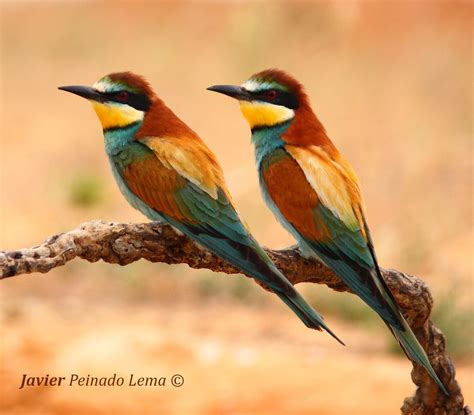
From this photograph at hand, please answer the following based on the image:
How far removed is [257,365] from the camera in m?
5.89

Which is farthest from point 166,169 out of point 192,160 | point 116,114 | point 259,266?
point 259,266

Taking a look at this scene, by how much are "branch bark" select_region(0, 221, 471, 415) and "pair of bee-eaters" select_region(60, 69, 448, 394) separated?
0.23 ft

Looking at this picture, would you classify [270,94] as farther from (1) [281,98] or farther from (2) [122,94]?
(2) [122,94]

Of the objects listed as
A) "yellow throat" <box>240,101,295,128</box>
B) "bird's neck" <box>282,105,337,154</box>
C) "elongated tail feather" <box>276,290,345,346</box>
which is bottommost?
"elongated tail feather" <box>276,290,345,346</box>

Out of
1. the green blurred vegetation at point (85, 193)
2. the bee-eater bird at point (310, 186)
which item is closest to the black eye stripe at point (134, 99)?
the bee-eater bird at point (310, 186)

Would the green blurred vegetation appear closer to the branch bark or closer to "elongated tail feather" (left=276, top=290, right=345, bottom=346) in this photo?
the branch bark

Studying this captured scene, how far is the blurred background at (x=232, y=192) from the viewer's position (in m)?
5.69

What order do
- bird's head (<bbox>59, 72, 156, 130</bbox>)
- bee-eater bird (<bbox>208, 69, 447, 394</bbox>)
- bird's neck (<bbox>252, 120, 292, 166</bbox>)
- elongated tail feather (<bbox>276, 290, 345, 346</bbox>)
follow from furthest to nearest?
bird's neck (<bbox>252, 120, 292, 166</bbox>) → bird's head (<bbox>59, 72, 156, 130</bbox>) → bee-eater bird (<bbox>208, 69, 447, 394</bbox>) → elongated tail feather (<bbox>276, 290, 345, 346</bbox>)

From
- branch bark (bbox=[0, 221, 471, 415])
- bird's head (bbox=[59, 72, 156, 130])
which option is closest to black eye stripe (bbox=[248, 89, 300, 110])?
bird's head (bbox=[59, 72, 156, 130])

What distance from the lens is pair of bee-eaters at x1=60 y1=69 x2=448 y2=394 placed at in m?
2.69

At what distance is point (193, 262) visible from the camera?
2801 millimetres

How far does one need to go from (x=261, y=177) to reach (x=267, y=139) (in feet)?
0.35

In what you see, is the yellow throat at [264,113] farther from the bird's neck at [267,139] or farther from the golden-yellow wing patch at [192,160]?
the golden-yellow wing patch at [192,160]

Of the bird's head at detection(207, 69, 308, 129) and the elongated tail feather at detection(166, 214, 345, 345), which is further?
the bird's head at detection(207, 69, 308, 129)
